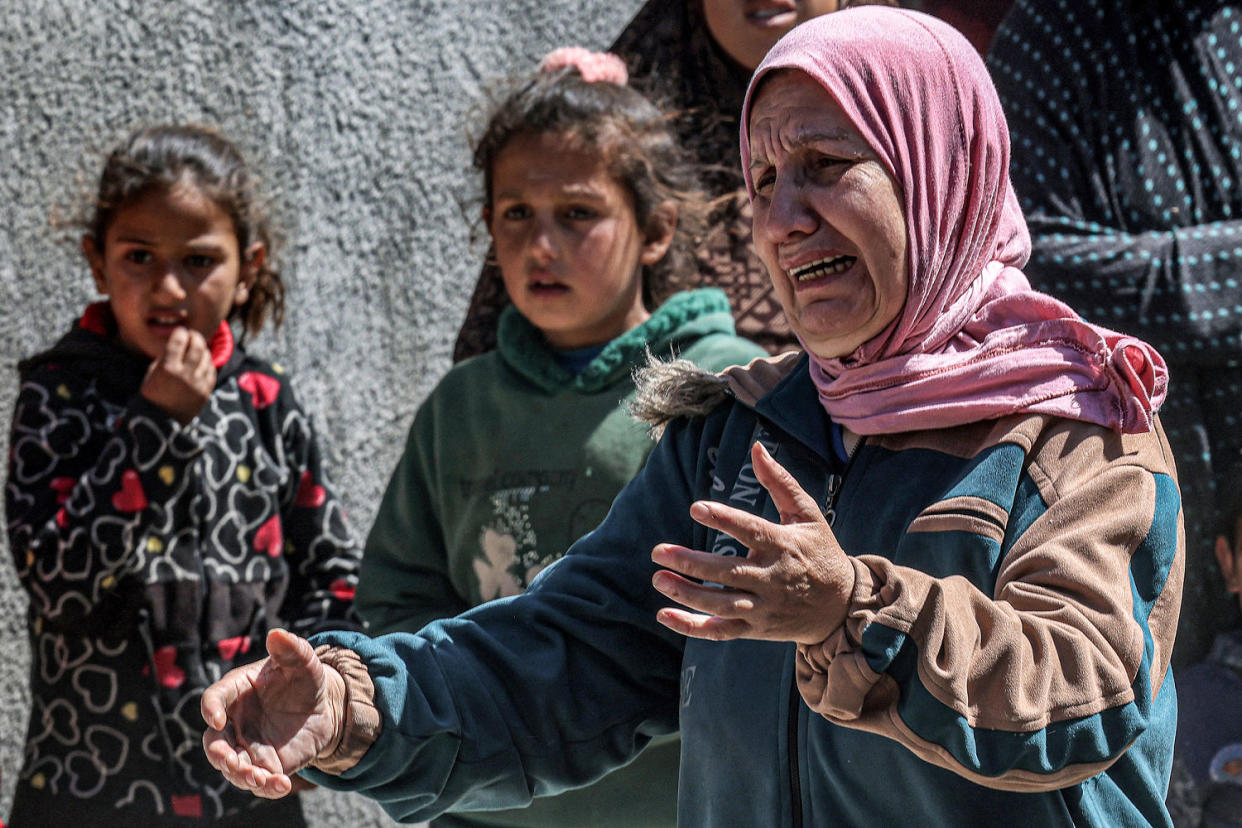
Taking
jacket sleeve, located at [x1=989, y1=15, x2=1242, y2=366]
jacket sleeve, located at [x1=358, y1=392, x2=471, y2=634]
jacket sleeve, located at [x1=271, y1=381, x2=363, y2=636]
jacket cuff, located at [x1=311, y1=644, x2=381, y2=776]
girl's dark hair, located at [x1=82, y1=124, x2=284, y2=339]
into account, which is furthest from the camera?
girl's dark hair, located at [x1=82, y1=124, x2=284, y2=339]

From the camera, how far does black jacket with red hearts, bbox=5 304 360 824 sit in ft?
9.70

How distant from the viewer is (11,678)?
12.4ft

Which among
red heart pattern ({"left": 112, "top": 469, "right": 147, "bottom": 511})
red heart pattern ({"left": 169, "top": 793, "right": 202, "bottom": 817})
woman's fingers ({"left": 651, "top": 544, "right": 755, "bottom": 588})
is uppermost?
woman's fingers ({"left": 651, "top": 544, "right": 755, "bottom": 588})

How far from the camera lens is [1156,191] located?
2727mm

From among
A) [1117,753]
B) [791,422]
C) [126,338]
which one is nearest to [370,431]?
[126,338]

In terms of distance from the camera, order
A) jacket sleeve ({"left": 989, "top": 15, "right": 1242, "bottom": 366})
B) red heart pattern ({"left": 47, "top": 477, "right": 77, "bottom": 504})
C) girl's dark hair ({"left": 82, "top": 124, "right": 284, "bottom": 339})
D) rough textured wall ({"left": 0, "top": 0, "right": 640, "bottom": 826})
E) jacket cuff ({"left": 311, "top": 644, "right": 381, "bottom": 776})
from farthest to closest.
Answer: rough textured wall ({"left": 0, "top": 0, "right": 640, "bottom": 826}) → girl's dark hair ({"left": 82, "top": 124, "right": 284, "bottom": 339}) → red heart pattern ({"left": 47, "top": 477, "right": 77, "bottom": 504}) → jacket sleeve ({"left": 989, "top": 15, "right": 1242, "bottom": 366}) → jacket cuff ({"left": 311, "top": 644, "right": 381, "bottom": 776})

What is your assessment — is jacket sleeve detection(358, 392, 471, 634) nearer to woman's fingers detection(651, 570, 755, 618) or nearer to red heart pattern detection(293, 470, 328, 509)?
red heart pattern detection(293, 470, 328, 509)

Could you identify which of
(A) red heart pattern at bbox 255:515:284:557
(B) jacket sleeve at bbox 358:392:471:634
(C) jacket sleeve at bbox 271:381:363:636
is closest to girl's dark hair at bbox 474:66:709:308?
(B) jacket sleeve at bbox 358:392:471:634

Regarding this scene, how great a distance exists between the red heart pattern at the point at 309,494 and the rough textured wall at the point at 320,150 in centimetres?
88

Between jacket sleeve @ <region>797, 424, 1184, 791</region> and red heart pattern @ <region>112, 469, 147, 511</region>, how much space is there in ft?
6.29

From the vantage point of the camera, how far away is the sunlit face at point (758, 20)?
10.5 feet

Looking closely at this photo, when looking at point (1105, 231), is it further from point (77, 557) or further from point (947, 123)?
point (77, 557)

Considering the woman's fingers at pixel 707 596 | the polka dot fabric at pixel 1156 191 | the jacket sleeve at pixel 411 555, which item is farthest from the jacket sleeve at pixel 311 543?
the woman's fingers at pixel 707 596

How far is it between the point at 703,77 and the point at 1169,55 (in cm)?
102
